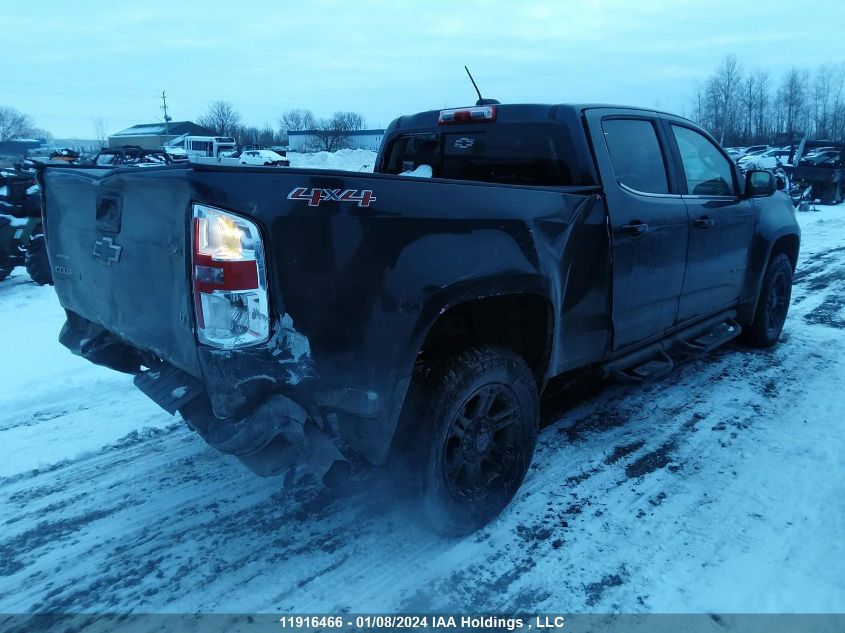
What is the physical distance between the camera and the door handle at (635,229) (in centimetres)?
343

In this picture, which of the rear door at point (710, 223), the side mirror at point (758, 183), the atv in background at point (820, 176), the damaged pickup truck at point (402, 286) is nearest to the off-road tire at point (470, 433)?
the damaged pickup truck at point (402, 286)

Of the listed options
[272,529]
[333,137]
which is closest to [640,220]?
[272,529]

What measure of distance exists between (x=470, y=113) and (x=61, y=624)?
332 centimetres

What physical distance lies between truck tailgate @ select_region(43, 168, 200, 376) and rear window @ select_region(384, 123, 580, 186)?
206 cm

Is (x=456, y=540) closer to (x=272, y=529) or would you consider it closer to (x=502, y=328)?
(x=272, y=529)

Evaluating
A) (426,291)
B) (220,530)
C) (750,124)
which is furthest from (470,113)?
(750,124)

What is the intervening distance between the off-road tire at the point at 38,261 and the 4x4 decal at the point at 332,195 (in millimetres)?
7119

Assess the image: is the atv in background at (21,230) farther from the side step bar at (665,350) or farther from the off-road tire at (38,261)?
the side step bar at (665,350)

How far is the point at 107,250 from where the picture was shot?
107 inches

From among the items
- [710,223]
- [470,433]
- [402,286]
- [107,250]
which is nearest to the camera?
[402,286]

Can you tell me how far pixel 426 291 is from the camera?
2398mm

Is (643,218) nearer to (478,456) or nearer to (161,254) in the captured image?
(478,456)

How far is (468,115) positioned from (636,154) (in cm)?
108

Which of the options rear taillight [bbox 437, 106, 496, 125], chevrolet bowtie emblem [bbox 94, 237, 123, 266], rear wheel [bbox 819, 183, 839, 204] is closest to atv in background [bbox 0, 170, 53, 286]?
chevrolet bowtie emblem [bbox 94, 237, 123, 266]
